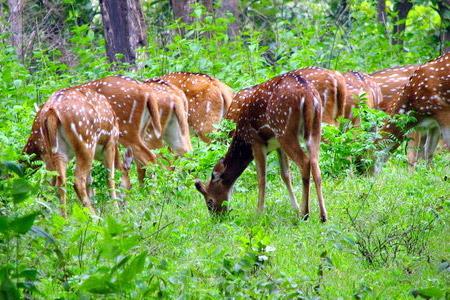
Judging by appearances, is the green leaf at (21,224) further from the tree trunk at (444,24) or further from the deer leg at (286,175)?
the tree trunk at (444,24)

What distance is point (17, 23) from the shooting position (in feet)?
67.4

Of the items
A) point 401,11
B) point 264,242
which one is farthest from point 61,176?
point 401,11

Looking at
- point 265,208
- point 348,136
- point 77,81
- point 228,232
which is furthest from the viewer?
point 77,81

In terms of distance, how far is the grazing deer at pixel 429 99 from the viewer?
1120 centimetres

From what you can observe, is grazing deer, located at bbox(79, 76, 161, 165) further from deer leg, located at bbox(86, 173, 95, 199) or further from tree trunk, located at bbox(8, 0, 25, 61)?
tree trunk, located at bbox(8, 0, 25, 61)

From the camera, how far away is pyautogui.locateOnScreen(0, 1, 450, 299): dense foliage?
230 inches

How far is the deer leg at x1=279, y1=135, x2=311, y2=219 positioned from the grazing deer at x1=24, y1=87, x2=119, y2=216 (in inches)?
77.1

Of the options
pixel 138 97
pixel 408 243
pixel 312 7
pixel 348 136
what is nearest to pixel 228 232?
pixel 408 243

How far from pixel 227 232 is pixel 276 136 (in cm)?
128

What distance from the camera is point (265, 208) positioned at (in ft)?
33.3

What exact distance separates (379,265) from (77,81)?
10496mm

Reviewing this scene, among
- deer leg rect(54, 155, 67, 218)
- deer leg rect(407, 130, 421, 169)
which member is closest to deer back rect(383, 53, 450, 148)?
deer leg rect(407, 130, 421, 169)

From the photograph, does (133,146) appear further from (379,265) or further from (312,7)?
(312,7)

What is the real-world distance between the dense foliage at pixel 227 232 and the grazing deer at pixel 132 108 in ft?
2.37
